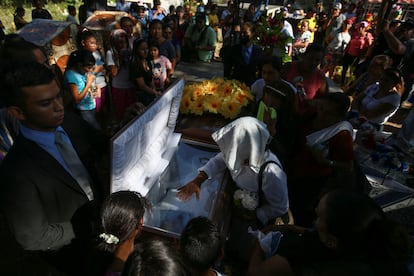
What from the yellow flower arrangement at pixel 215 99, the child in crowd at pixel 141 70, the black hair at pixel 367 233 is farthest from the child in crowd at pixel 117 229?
the child in crowd at pixel 141 70

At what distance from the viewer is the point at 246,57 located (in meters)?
4.86

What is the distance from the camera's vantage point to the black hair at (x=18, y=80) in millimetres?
1393

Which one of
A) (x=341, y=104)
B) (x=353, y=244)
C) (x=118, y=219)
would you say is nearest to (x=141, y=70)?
(x=341, y=104)

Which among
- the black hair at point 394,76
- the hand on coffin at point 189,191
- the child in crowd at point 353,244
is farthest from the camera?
the black hair at point 394,76

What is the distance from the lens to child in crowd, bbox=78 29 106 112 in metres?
3.89

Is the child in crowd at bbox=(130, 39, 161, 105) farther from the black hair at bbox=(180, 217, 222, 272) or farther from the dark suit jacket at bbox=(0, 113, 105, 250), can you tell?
the black hair at bbox=(180, 217, 222, 272)

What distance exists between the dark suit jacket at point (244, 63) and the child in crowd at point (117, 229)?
3.91m

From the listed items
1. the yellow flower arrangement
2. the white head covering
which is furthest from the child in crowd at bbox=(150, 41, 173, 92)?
the white head covering

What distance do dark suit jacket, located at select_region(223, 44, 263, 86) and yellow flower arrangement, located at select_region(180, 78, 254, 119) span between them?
3.95ft

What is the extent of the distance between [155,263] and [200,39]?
8.25 metres

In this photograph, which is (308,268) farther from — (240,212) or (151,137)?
(151,137)

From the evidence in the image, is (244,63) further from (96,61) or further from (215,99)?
(96,61)

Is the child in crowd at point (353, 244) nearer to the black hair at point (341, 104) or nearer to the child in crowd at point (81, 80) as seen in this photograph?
the black hair at point (341, 104)

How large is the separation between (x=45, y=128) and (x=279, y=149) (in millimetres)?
2153
